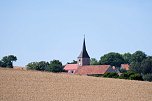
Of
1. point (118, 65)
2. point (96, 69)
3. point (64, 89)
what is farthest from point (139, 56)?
point (64, 89)

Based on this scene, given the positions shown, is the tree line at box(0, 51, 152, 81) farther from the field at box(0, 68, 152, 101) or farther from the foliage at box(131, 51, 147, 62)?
the field at box(0, 68, 152, 101)

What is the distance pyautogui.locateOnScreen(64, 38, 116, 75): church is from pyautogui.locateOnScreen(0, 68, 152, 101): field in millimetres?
41077

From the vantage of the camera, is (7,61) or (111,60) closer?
(7,61)

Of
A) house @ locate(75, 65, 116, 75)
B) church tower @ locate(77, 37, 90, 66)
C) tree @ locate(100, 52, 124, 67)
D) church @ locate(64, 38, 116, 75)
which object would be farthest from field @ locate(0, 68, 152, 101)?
tree @ locate(100, 52, 124, 67)

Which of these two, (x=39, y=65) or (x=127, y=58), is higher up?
(x=127, y=58)

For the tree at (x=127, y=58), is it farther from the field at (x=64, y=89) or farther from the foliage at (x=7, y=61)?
the field at (x=64, y=89)

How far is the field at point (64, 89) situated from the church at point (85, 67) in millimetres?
41077

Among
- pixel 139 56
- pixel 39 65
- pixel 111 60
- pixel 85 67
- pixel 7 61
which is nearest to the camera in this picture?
pixel 7 61

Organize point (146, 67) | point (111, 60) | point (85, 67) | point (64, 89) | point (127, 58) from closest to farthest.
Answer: point (64, 89)
point (85, 67)
point (146, 67)
point (111, 60)
point (127, 58)

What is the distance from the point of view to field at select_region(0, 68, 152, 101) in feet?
107

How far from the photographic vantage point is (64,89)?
3691cm

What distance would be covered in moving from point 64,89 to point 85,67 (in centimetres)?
5505

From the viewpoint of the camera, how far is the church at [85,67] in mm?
86613

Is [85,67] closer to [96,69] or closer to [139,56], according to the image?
[96,69]
